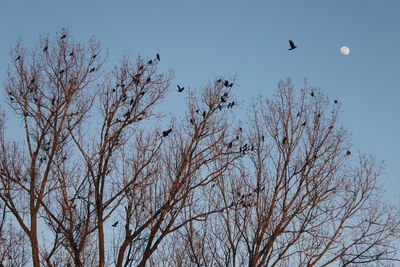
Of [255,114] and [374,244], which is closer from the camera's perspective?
[374,244]

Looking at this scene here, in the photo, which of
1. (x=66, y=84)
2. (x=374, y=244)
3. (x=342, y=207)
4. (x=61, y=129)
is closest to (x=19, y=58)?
(x=66, y=84)

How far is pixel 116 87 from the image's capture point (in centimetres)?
1062

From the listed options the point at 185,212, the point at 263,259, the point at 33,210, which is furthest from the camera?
the point at 185,212

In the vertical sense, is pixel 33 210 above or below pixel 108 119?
below

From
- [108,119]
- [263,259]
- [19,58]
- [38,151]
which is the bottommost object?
[263,259]

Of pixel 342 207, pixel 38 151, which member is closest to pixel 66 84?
pixel 38 151

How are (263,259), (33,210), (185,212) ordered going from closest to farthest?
(263,259) < (33,210) < (185,212)

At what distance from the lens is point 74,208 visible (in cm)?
927

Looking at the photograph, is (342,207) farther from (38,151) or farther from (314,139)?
(38,151)

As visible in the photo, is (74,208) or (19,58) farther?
(19,58)

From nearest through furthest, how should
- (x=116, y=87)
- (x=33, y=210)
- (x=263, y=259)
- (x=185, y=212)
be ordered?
(x=263, y=259), (x=33, y=210), (x=185, y=212), (x=116, y=87)

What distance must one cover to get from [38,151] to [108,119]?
5.51 ft

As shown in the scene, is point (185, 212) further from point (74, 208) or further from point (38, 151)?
point (38, 151)

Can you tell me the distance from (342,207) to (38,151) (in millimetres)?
6696
